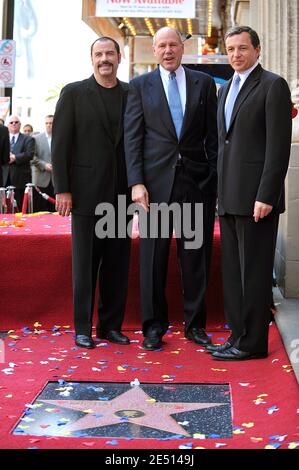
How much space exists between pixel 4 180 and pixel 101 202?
8.02 m

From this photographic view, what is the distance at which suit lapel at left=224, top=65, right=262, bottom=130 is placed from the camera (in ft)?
14.7

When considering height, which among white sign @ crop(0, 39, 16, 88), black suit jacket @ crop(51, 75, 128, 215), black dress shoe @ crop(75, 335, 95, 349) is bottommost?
black dress shoe @ crop(75, 335, 95, 349)

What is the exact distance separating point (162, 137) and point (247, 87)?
0.67 meters

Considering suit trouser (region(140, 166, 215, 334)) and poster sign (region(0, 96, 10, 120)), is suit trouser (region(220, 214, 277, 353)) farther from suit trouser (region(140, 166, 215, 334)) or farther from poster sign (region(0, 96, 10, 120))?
poster sign (region(0, 96, 10, 120))

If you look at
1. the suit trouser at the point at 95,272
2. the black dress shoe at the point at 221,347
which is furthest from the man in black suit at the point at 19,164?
the black dress shoe at the point at 221,347

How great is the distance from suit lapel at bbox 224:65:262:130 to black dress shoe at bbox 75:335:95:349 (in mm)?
1607

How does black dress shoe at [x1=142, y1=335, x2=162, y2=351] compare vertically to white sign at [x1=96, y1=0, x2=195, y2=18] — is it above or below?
below

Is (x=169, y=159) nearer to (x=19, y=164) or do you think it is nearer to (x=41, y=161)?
(x=41, y=161)

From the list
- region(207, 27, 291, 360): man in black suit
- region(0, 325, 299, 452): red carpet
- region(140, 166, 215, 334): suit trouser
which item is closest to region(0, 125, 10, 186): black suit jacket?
region(0, 325, 299, 452): red carpet

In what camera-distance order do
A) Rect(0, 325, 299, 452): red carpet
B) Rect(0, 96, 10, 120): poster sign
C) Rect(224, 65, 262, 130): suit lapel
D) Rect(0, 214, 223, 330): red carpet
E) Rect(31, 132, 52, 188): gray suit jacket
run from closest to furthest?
Rect(0, 325, 299, 452): red carpet
Rect(224, 65, 262, 130): suit lapel
Rect(0, 214, 223, 330): red carpet
Rect(31, 132, 52, 188): gray suit jacket
Rect(0, 96, 10, 120): poster sign

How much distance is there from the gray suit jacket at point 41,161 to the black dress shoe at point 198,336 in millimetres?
7820

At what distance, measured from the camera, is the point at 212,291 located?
560cm

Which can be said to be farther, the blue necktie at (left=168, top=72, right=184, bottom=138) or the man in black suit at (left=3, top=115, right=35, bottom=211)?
the man in black suit at (left=3, top=115, right=35, bottom=211)
